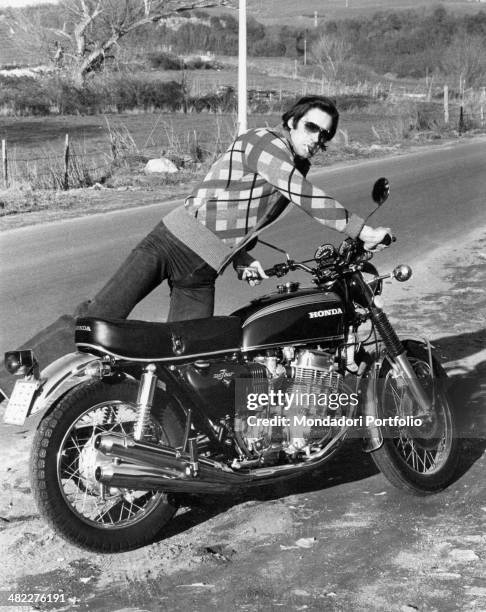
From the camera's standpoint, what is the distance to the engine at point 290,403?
4418 millimetres

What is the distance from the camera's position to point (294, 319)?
4.45 m

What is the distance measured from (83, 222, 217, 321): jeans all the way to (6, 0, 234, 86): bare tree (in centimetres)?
5450

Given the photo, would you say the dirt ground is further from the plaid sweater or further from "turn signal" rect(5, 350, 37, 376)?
the plaid sweater

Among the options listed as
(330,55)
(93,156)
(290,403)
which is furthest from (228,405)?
(330,55)

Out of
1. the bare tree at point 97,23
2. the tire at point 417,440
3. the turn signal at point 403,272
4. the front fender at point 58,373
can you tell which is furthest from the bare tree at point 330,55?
the front fender at point 58,373

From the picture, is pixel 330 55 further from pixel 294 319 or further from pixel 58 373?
pixel 58 373

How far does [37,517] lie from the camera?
4.58 m

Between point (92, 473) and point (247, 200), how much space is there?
1.36 metres

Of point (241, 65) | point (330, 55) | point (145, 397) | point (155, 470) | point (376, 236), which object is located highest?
point (330, 55)

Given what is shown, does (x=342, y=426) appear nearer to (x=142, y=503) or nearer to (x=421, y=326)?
(x=142, y=503)

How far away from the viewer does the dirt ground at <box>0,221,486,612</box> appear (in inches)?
152

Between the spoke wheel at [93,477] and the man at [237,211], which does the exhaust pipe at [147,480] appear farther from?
the man at [237,211]

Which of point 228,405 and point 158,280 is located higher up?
point 158,280

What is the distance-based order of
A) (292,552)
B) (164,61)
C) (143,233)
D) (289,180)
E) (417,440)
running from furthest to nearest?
(164,61) → (143,233) → (417,440) → (289,180) → (292,552)
